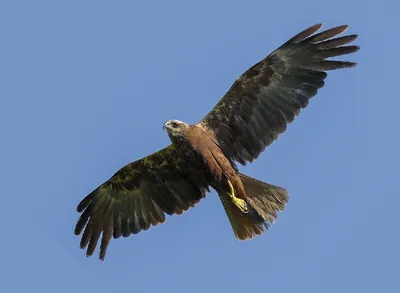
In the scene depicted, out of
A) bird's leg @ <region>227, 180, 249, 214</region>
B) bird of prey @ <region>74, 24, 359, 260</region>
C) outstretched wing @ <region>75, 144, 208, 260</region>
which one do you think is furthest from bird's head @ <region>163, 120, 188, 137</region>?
bird's leg @ <region>227, 180, 249, 214</region>

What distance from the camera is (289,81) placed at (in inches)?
771

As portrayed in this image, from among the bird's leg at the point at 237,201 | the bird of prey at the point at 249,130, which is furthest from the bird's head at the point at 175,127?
the bird's leg at the point at 237,201

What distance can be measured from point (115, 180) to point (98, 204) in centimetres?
69

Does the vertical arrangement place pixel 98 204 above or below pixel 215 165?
above

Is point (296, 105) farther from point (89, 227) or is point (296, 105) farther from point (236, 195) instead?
point (89, 227)

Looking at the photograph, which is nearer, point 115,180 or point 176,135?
point 176,135

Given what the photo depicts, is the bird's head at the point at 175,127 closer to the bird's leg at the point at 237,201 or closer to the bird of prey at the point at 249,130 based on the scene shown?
the bird of prey at the point at 249,130

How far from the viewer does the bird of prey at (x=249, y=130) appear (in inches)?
758

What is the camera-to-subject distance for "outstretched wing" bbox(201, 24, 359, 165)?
19297 mm

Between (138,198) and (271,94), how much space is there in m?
3.55

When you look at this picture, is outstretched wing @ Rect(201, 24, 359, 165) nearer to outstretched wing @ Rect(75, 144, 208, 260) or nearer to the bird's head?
the bird's head

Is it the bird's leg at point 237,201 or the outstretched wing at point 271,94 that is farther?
the bird's leg at point 237,201

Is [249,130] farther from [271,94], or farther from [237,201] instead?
[237,201]

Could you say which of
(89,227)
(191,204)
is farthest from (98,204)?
(191,204)
